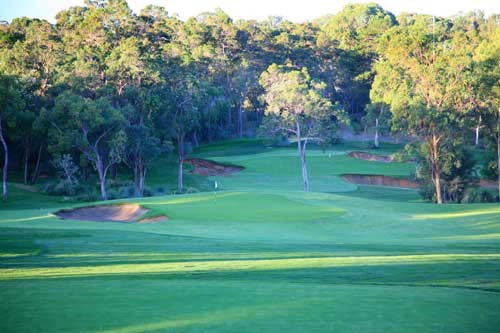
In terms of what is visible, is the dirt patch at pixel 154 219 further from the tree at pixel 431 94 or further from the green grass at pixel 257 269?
the tree at pixel 431 94

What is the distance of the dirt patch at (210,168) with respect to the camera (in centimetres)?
7094

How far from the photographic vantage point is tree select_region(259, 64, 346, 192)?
55219 mm

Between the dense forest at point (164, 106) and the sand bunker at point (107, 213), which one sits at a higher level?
the dense forest at point (164, 106)

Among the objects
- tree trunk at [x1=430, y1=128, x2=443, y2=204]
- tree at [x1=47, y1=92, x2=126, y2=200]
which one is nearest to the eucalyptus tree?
tree at [x1=47, y1=92, x2=126, y2=200]

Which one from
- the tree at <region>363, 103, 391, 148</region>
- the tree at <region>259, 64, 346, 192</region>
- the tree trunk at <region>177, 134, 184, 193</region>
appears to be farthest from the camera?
the tree at <region>363, 103, 391, 148</region>

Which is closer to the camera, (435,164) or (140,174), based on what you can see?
(435,164)

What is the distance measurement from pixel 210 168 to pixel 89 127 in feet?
80.1

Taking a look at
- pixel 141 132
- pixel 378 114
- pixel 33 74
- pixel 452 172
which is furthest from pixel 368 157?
pixel 33 74

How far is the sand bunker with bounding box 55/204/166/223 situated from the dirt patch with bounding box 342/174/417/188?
117ft

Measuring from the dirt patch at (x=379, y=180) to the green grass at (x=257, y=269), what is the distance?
95.0ft

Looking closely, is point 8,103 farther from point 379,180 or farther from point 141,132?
point 379,180

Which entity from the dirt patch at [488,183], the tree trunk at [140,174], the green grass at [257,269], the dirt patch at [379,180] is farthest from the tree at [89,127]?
the dirt patch at [488,183]

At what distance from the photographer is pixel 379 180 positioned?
66375 mm

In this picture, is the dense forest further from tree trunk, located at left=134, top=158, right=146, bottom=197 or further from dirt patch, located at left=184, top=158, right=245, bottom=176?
dirt patch, located at left=184, top=158, right=245, bottom=176
